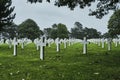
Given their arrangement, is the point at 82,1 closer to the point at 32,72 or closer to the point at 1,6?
the point at 32,72

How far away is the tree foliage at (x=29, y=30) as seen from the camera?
92.3 meters

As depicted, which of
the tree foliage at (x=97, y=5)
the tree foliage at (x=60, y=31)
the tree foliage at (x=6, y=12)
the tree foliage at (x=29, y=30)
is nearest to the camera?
the tree foliage at (x=97, y=5)

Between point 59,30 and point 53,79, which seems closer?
point 53,79

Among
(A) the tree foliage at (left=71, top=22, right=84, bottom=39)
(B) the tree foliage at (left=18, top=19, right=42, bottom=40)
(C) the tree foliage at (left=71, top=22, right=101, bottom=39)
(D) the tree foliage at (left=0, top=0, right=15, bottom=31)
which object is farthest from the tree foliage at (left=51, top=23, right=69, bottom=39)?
(A) the tree foliage at (left=71, top=22, right=84, bottom=39)

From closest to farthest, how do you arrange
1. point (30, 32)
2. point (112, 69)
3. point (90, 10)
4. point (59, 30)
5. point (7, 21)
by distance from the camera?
point (112, 69)
point (90, 10)
point (7, 21)
point (30, 32)
point (59, 30)

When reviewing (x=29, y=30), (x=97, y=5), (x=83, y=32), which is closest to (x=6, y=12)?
(x=97, y=5)

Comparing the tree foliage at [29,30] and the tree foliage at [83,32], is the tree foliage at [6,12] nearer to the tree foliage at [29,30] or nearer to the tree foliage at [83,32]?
the tree foliage at [29,30]

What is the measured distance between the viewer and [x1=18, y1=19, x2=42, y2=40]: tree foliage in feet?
303

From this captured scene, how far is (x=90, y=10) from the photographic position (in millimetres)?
27969

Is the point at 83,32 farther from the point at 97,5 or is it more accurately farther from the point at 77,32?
the point at 97,5

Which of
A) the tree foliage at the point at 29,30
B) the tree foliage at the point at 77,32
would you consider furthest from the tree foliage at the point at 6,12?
the tree foliage at the point at 77,32

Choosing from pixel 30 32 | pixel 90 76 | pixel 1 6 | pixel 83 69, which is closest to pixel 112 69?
pixel 83 69

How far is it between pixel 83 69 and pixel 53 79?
11.5 feet

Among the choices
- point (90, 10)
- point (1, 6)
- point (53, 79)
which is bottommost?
point (53, 79)
